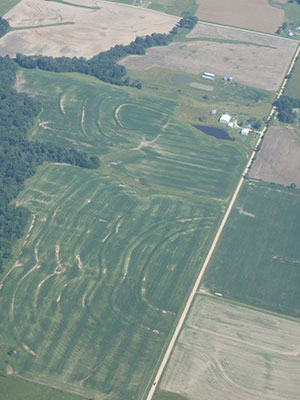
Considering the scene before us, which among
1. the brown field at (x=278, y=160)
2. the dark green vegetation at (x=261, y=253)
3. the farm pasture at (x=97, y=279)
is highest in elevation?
the brown field at (x=278, y=160)

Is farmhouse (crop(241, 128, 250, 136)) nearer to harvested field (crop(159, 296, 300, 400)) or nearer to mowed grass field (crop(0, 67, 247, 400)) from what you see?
mowed grass field (crop(0, 67, 247, 400))

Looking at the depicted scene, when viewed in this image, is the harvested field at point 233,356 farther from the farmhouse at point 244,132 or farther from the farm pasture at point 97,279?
the farmhouse at point 244,132

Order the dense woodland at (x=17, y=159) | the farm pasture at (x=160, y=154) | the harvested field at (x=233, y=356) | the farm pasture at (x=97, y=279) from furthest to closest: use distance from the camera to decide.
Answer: the farm pasture at (x=160, y=154), the dense woodland at (x=17, y=159), the farm pasture at (x=97, y=279), the harvested field at (x=233, y=356)

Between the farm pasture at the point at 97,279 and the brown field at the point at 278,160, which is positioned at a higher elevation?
the brown field at the point at 278,160

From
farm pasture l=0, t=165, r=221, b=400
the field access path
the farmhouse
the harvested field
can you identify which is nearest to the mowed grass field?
farm pasture l=0, t=165, r=221, b=400

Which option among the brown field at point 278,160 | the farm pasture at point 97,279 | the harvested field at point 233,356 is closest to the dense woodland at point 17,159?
the farm pasture at point 97,279

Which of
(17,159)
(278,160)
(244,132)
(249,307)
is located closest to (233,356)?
(249,307)

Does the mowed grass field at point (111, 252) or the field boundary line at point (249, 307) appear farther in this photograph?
the field boundary line at point (249, 307)
